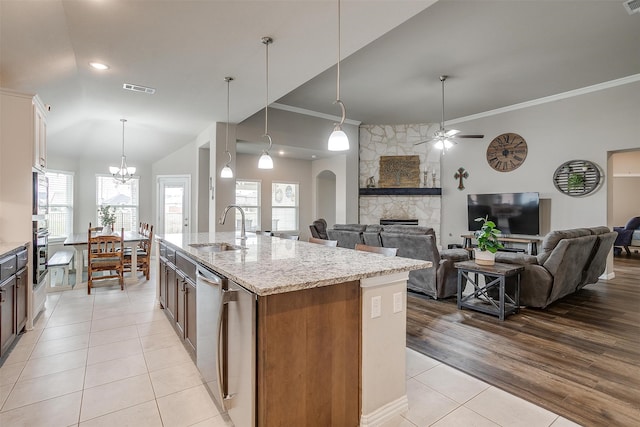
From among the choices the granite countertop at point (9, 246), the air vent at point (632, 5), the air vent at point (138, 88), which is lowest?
the granite countertop at point (9, 246)

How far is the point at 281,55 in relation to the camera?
3268 mm

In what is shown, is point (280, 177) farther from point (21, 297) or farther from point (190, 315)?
point (190, 315)

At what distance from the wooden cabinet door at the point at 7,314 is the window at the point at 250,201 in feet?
19.1

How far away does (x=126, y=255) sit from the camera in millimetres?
5508

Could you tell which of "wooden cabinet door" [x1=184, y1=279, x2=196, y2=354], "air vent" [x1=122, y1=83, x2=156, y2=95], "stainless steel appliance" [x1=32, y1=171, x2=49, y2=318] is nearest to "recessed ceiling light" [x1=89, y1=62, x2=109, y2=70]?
"air vent" [x1=122, y1=83, x2=156, y2=95]

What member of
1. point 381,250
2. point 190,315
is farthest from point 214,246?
point 381,250

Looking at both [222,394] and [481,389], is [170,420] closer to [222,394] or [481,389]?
[222,394]

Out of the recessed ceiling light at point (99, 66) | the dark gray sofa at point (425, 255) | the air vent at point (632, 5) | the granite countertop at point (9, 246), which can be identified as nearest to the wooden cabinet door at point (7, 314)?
the granite countertop at point (9, 246)

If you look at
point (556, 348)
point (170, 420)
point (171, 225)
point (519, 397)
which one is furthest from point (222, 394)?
point (171, 225)

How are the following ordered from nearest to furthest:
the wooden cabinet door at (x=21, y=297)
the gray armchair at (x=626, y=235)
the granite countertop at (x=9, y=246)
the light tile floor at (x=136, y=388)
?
the light tile floor at (x=136, y=388) < the granite countertop at (x=9, y=246) < the wooden cabinet door at (x=21, y=297) < the gray armchair at (x=626, y=235)

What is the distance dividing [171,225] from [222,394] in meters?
6.70

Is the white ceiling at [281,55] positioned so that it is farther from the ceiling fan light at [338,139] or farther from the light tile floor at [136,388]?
the light tile floor at [136,388]

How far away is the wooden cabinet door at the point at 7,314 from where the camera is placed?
2.48 m

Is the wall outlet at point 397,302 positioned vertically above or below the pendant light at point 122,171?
below
